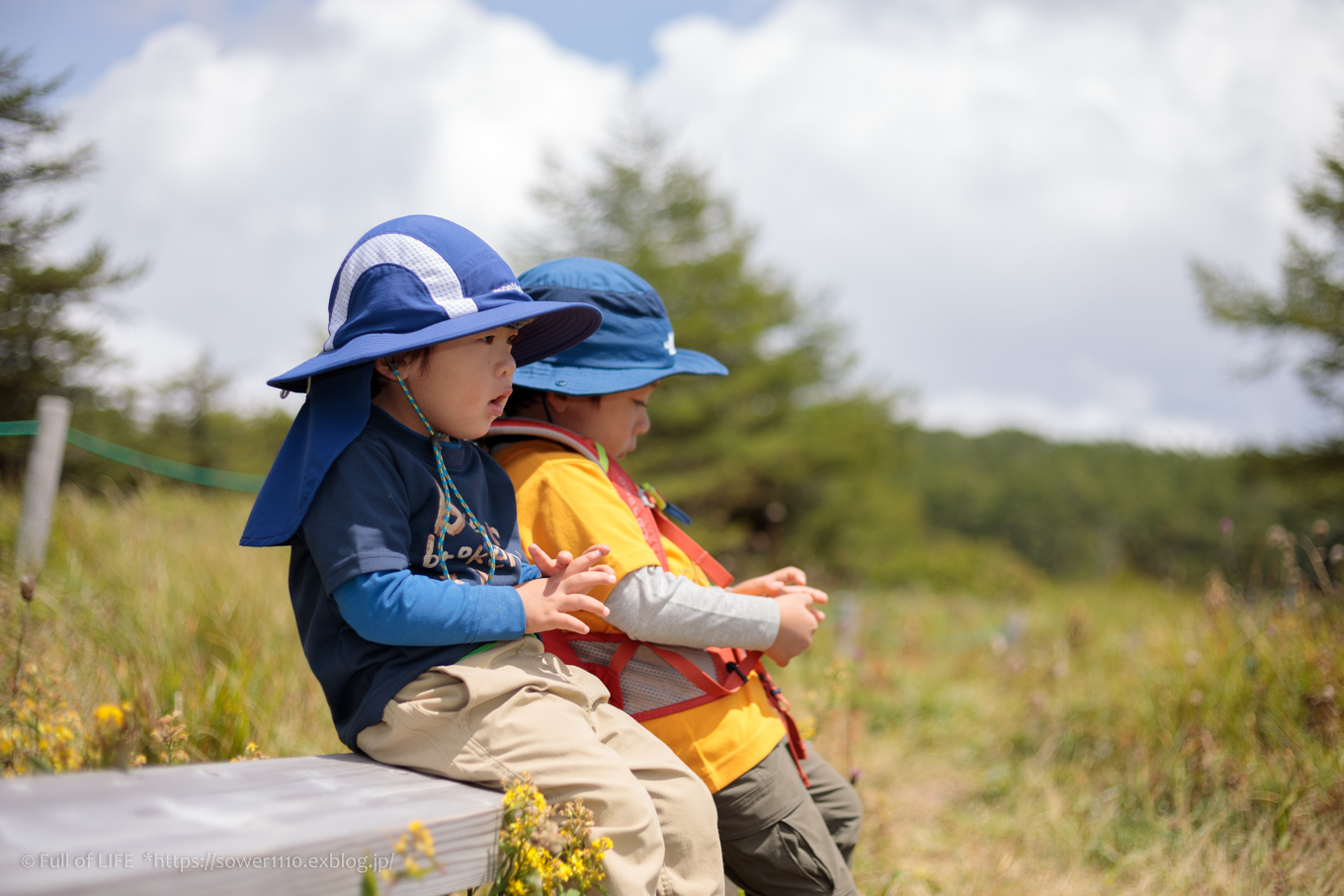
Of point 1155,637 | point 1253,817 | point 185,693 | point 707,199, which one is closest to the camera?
point 185,693

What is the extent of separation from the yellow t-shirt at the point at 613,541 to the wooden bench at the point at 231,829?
520 millimetres

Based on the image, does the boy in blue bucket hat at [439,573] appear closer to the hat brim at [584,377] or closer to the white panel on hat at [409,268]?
the white panel on hat at [409,268]

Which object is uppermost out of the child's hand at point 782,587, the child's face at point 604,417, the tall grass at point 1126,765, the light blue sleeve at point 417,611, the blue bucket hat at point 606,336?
the blue bucket hat at point 606,336

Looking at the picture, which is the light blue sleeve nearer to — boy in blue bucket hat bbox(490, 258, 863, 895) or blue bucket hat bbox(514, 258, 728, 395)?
boy in blue bucket hat bbox(490, 258, 863, 895)

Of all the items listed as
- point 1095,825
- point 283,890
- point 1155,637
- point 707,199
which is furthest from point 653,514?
point 707,199

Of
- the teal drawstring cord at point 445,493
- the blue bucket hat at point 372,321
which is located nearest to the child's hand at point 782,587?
the teal drawstring cord at point 445,493

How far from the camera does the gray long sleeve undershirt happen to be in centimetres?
177

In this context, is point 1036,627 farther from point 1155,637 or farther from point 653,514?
point 653,514

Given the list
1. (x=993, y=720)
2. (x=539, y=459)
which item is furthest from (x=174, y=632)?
(x=993, y=720)

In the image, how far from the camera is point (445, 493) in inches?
66.9

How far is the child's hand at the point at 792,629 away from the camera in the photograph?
1.97 m

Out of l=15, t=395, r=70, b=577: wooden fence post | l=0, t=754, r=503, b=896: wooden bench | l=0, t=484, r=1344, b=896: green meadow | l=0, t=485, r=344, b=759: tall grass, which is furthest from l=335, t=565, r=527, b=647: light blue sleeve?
l=15, t=395, r=70, b=577: wooden fence post

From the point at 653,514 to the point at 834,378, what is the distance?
19254 millimetres

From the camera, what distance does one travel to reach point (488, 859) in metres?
1.42
